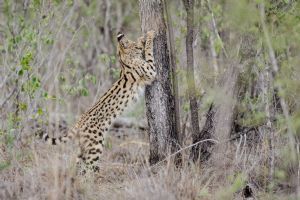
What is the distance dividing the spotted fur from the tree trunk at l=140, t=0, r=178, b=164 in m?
0.10

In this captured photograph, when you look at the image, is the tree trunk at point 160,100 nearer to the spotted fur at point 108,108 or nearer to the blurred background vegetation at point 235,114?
the spotted fur at point 108,108

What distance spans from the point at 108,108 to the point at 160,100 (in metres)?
0.66

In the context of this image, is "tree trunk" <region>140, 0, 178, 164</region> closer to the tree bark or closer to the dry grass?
the tree bark

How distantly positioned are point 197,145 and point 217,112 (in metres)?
0.51

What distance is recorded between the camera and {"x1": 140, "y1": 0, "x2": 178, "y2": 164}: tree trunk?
302 inches

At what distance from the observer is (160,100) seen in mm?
7699

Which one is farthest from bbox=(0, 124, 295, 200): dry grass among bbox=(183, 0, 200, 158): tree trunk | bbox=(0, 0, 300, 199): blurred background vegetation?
bbox=(183, 0, 200, 158): tree trunk

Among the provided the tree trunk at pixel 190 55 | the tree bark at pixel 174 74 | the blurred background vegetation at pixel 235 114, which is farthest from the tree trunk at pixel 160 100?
the blurred background vegetation at pixel 235 114

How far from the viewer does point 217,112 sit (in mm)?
7602

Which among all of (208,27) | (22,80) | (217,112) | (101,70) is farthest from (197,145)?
(101,70)

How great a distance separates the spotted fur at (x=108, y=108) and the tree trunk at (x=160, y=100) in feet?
0.33

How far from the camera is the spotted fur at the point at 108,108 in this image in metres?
7.67

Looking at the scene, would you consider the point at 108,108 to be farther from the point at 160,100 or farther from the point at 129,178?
the point at 129,178

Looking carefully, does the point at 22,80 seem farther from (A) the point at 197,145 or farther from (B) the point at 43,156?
(A) the point at 197,145
